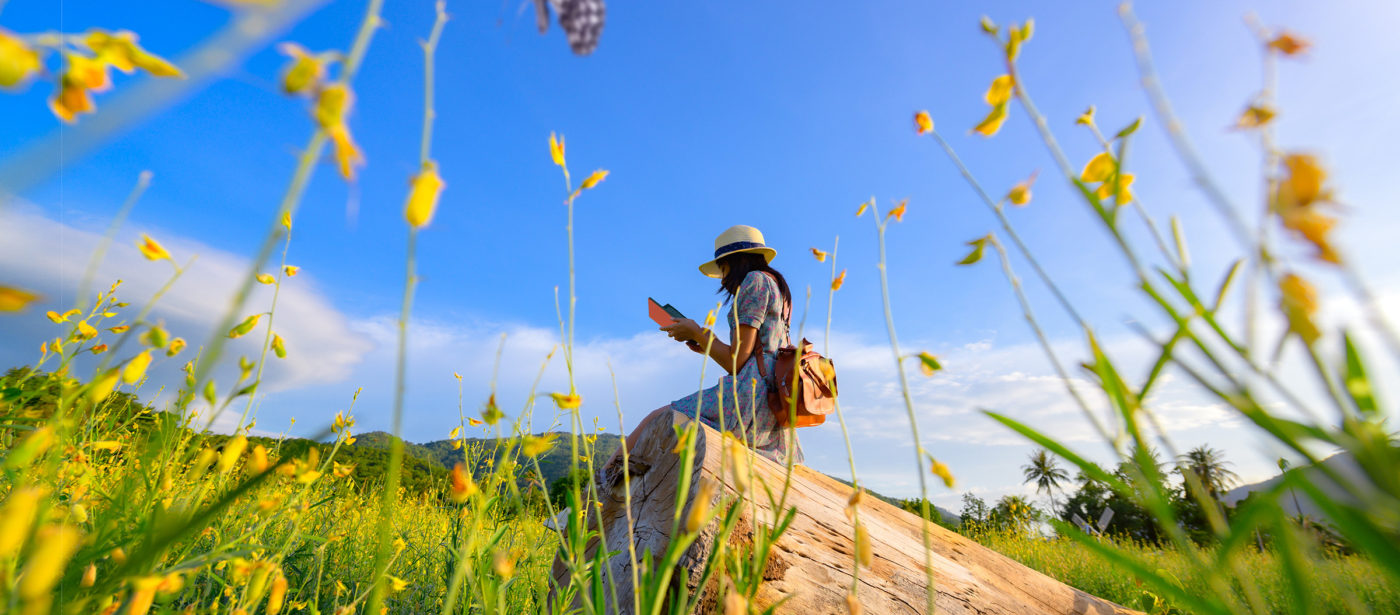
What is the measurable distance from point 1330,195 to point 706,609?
1.65 m

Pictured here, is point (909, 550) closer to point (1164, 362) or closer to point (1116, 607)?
point (1116, 607)

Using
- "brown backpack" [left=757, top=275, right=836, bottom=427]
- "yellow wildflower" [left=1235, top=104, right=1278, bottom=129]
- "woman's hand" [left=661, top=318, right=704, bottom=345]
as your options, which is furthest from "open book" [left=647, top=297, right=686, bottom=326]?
"yellow wildflower" [left=1235, top=104, right=1278, bottom=129]

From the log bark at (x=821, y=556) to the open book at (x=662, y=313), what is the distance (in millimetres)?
829

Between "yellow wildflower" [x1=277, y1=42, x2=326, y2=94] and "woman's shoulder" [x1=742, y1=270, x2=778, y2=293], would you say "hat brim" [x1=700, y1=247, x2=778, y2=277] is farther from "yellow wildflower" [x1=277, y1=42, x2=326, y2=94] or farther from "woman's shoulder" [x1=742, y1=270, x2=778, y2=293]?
"yellow wildflower" [x1=277, y1=42, x2=326, y2=94]

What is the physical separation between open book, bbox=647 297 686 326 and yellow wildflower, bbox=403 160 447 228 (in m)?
2.87

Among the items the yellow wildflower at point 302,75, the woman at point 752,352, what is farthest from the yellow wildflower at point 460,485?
the woman at point 752,352

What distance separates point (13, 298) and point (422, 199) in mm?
205

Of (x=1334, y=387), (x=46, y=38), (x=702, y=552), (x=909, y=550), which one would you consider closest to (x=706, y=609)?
(x=702, y=552)

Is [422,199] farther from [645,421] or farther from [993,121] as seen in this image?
[645,421]

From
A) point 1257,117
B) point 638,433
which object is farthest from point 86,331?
point 638,433

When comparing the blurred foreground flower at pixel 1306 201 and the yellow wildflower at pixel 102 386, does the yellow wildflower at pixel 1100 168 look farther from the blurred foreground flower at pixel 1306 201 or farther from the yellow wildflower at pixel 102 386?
the yellow wildflower at pixel 102 386

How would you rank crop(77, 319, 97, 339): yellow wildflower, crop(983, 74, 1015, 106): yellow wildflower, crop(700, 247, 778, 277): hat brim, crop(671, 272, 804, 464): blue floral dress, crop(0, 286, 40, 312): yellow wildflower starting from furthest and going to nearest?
crop(700, 247, 778, 277): hat brim < crop(671, 272, 804, 464): blue floral dress < crop(77, 319, 97, 339): yellow wildflower < crop(983, 74, 1015, 106): yellow wildflower < crop(0, 286, 40, 312): yellow wildflower

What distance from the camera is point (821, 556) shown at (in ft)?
5.98

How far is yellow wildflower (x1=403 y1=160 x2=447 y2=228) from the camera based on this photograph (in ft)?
1.35
